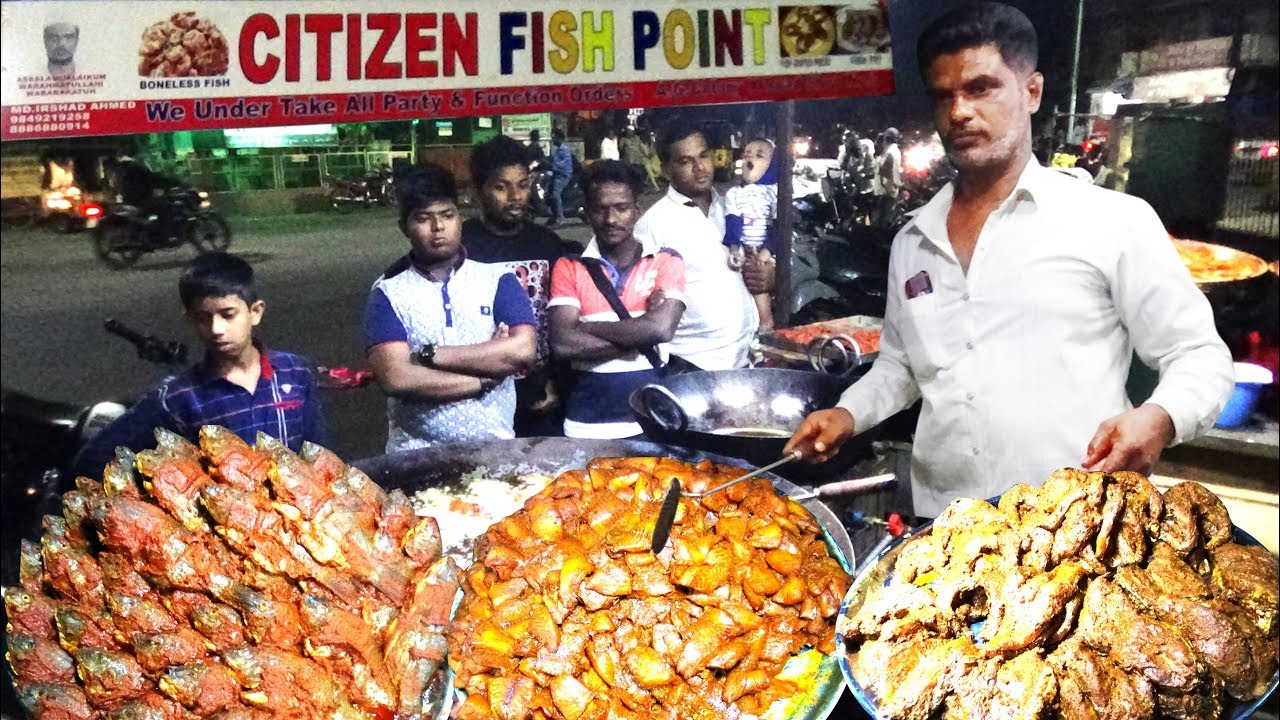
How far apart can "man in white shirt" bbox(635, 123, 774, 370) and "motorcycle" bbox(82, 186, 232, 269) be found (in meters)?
1.30

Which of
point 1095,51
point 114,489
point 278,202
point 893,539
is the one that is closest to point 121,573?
point 114,489

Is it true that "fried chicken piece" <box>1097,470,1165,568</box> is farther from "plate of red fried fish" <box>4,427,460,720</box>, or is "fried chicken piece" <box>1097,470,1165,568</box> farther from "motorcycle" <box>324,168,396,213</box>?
"motorcycle" <box>324,168,396,213</box>

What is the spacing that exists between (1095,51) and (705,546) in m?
1.91

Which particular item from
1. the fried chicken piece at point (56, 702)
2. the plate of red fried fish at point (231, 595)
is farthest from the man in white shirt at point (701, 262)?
the fried chicken piece at point (56, 702)

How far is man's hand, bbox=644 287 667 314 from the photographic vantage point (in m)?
2.97

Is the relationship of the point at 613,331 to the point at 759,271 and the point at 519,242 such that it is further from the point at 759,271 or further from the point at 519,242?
the point at 759,271

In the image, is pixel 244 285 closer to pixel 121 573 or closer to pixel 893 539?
pixel 121 573

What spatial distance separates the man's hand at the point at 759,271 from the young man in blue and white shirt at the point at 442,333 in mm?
716

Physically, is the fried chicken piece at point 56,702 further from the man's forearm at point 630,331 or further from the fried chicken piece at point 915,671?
the fried chicken piece at point 915,671

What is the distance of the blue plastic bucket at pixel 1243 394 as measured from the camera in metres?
2.90

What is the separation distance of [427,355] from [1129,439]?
215cm

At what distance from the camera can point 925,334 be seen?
2885 mm

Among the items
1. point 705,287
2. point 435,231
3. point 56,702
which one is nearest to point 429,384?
point 435,231

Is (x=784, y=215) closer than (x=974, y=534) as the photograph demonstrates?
No
